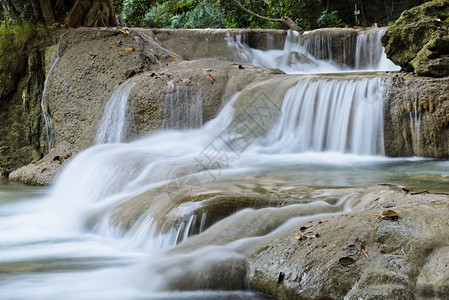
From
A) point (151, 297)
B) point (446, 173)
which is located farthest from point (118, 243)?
point (446, 173)

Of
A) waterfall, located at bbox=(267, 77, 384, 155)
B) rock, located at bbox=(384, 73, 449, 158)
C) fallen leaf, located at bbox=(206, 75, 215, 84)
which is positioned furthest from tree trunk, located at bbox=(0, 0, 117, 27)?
rock, located at bbox=(384, 73, 449, 158)

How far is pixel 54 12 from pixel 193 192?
738 centimetres

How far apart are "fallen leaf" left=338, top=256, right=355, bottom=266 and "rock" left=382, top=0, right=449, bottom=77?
4.64m

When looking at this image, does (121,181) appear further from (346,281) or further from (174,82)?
(346,281)

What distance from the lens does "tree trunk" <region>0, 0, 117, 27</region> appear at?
10.7 meters

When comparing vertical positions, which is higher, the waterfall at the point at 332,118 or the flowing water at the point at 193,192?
the waterfall at the point at 332,118

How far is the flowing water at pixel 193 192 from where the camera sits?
3.92 m

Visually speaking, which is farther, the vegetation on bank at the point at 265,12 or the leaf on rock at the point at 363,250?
the vegetation on bank at the point at 265,12

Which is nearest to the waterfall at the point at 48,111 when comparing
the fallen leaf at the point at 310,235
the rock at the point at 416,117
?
the rock at the point at 416,117

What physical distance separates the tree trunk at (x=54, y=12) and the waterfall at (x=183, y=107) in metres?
3.59

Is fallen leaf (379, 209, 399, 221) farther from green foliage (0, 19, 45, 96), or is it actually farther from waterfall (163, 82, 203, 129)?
green foliage (0, 19, 45, 96)

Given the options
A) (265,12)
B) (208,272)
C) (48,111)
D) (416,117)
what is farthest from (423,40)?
(265,12)

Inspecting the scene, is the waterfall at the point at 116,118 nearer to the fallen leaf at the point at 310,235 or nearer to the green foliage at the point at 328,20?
the fallen leaf at the point at 310,235

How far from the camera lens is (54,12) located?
35.6ft
